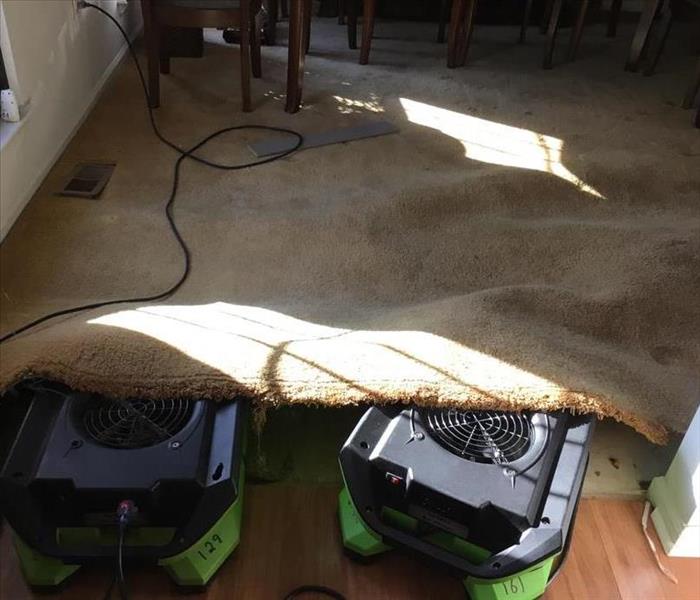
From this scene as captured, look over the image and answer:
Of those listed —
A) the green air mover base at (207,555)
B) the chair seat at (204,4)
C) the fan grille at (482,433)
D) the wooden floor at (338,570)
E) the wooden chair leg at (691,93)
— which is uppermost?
the chair seat at (204,4)

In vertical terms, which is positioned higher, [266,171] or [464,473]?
[464,473]

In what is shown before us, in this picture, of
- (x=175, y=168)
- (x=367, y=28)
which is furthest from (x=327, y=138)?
(x=367, y=28)

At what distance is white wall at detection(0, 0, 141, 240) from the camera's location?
179cm

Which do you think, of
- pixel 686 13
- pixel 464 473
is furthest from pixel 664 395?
pixel 686 13

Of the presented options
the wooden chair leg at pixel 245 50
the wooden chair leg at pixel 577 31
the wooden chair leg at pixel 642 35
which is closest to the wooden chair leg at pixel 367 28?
the wooden chair leg at pixel 245 50

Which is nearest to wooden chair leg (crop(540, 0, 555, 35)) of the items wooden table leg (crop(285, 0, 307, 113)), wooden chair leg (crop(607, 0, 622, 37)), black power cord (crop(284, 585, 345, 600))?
wooden chair leg (crop(607, 0, 622, 37))

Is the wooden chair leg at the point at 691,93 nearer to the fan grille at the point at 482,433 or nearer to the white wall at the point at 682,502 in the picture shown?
the white wall at the point at 682,502

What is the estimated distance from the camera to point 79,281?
1.65 m

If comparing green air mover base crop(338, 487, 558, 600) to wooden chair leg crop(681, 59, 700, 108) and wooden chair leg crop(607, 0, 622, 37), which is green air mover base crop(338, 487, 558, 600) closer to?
wooden chair leg crop(681, 59, 700, 108)

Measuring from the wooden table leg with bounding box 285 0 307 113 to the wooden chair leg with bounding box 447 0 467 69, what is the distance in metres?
0.67

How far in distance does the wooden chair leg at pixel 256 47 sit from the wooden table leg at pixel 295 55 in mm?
224

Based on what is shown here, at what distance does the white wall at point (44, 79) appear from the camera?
1.79 meters

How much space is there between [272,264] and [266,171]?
52 cm

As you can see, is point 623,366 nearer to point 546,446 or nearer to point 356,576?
point 546,446
